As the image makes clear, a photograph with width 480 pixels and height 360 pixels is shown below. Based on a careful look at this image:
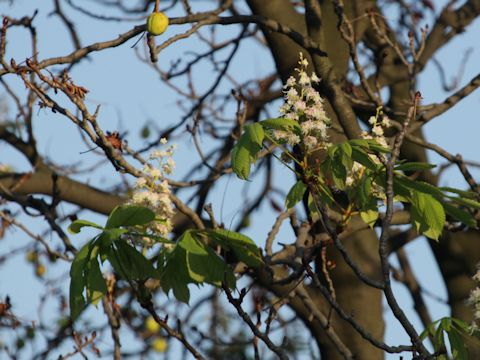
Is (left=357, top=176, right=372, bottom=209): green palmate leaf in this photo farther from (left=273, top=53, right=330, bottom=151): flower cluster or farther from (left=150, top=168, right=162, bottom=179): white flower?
(left=150, top=168, right=162, bottom=179): white flower

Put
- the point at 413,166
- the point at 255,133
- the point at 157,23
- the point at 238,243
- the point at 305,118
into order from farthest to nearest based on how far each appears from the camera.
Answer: the point at 157,23, the point at 238,243, the point at 305,118, the point at 413,166, the point at 255,133

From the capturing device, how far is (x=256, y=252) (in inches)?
130

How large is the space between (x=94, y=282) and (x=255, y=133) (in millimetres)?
758

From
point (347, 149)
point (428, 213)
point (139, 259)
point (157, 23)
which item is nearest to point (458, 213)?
point (428, 213)

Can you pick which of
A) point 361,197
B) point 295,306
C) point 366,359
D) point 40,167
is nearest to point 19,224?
point 40,167

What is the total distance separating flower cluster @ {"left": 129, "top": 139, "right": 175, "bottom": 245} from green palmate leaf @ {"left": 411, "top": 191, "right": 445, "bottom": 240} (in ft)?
2.69

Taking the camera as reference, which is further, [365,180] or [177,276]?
[177,276]

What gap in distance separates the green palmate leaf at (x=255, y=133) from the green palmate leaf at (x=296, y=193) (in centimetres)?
39

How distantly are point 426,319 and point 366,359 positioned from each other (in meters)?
2.26

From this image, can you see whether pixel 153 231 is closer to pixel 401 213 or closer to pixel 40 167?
pixel 401 213

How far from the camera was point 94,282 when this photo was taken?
3.07 metres

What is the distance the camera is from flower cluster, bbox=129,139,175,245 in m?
3.21

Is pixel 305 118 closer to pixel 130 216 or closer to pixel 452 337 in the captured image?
pixel 130 216

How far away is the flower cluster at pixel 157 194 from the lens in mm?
3211
